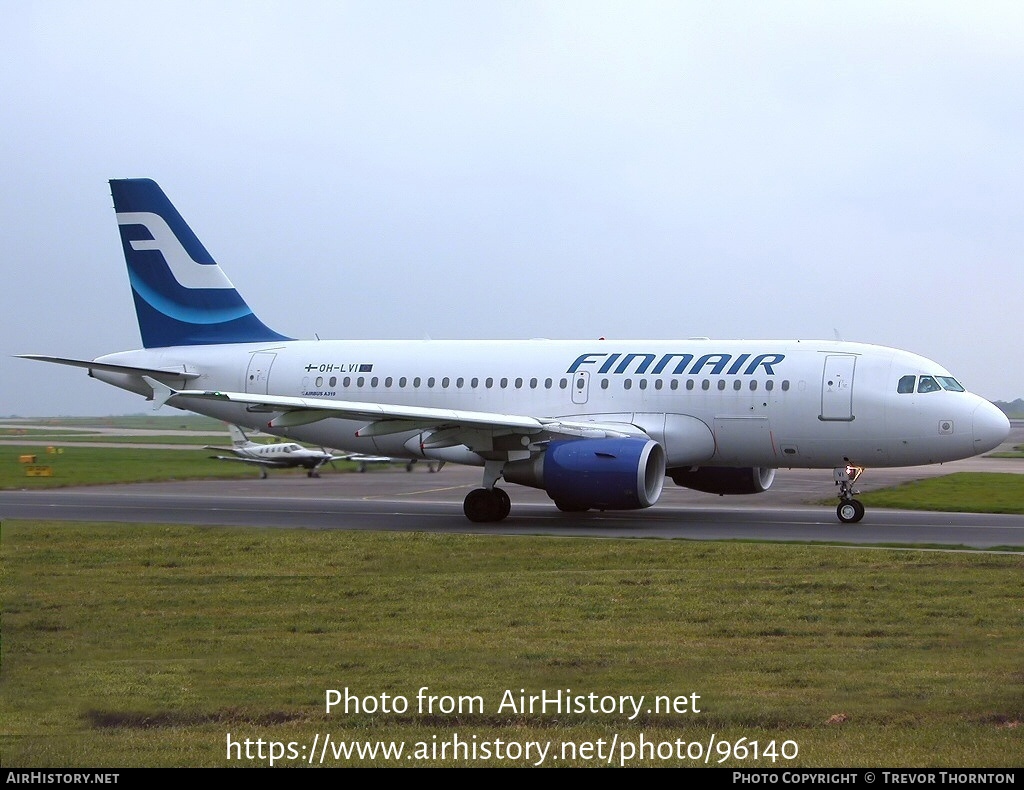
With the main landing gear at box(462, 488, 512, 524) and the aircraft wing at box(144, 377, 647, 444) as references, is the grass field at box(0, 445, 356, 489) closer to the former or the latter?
the aircraft wing at box(144, 377, 647, 444)

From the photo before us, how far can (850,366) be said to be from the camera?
24.3 meters

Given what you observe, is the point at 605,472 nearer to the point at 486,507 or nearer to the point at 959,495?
the point at 486,507

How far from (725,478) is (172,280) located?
1468 centimetres

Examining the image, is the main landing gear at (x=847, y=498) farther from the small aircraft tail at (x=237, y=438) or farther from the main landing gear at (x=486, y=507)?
the small aircraft tail at (x=237, y=438)

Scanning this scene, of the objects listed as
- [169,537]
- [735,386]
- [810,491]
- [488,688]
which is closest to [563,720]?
[488,688]

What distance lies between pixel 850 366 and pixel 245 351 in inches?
571

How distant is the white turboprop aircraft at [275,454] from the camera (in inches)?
1551

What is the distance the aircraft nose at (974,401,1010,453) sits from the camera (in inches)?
927

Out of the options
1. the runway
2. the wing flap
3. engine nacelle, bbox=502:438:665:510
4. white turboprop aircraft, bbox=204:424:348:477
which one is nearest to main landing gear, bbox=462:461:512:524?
the runway

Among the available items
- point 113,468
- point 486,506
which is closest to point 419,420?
point 486,506

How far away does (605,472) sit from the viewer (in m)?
22.5

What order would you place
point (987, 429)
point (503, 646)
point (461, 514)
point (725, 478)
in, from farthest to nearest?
point (725, 478), point (461, 514), point (987, 429), point (503, 646)

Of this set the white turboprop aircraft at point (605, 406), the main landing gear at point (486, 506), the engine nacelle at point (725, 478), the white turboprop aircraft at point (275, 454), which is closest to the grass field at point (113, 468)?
the white turboprop aircraft at point (275, 454)
